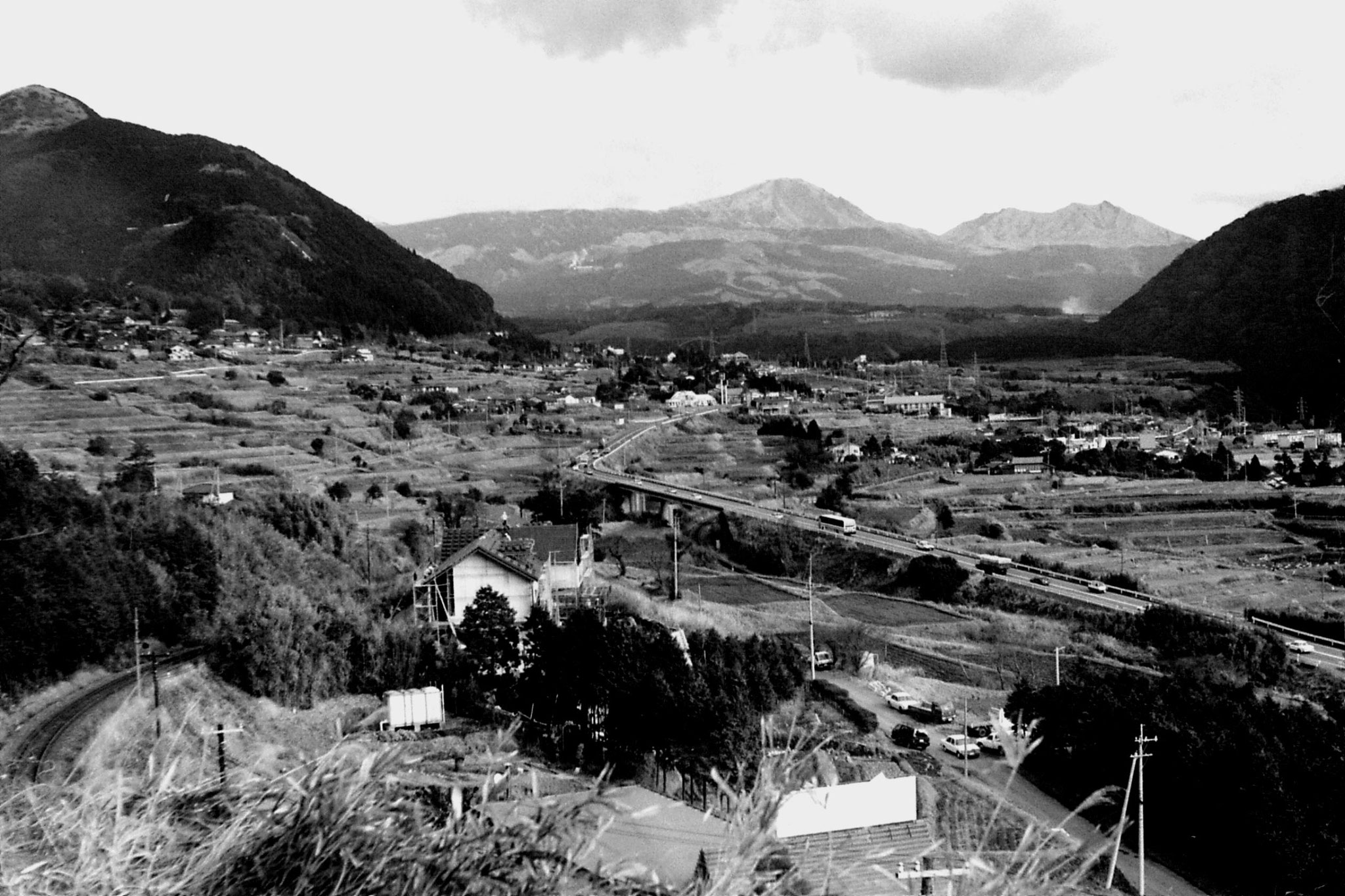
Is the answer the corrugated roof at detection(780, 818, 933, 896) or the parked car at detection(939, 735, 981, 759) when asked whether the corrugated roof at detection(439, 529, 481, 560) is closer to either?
the parked car at detection(939, 735, 981, 759)

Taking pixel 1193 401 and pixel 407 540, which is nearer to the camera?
pixel 407 540

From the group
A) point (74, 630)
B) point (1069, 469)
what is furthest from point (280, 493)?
point (1069, 469)

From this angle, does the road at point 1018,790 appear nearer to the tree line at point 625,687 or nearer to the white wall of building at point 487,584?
the tree line at point 625,687

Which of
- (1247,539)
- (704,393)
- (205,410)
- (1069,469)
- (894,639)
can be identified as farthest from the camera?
(704,393)

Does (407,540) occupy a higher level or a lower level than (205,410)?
lower

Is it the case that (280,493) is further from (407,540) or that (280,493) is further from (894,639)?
(894,639)

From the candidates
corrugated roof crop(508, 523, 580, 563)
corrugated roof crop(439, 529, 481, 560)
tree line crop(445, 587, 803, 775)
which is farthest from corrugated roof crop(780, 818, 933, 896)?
corrugated roof crop(508, 523, 580, 563)
